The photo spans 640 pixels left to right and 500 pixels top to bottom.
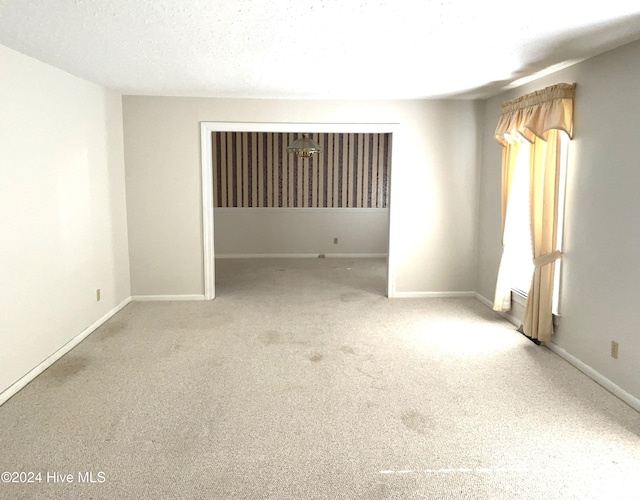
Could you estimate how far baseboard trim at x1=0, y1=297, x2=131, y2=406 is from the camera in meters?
3.35

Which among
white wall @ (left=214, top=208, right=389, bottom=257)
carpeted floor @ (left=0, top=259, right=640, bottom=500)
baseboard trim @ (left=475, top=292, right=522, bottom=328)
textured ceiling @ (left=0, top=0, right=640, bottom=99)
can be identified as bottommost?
carpeted floor @ (left=0, top=259, right=640, bottom=500)

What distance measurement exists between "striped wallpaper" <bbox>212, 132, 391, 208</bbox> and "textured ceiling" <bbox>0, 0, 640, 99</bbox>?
13.6 feet

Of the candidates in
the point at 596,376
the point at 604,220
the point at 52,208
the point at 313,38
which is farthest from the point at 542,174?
the point at 52,208

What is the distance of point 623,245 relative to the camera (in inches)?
133

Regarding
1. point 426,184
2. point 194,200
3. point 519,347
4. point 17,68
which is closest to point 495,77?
point 426,184

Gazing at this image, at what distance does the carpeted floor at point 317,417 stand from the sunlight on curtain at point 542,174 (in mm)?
363

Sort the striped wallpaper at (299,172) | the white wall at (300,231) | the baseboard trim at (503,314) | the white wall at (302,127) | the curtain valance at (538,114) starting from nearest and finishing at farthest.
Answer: the curtain valance at (538,114)
the baseboard trim at (503,314)
the white wall at (302,127)
the striped wallpaper at (299,172)
the white wall at (300,231)

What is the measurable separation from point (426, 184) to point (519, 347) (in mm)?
2280

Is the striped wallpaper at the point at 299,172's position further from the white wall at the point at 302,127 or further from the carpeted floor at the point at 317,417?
the carpeted floor at the point at 317,417

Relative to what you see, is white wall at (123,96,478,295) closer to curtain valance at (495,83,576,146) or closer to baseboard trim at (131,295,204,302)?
baseboard trim at (131,295,204,302)

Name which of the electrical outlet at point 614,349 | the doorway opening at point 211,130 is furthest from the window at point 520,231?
the doorway opening at point 211,130

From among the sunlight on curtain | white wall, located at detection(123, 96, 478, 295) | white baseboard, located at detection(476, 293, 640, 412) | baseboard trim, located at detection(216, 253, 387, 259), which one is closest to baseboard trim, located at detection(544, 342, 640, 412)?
white baseboard, located at detection(476, 293, 640, 412)

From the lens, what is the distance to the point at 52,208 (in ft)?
13.2

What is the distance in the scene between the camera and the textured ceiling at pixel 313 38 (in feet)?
8.73
